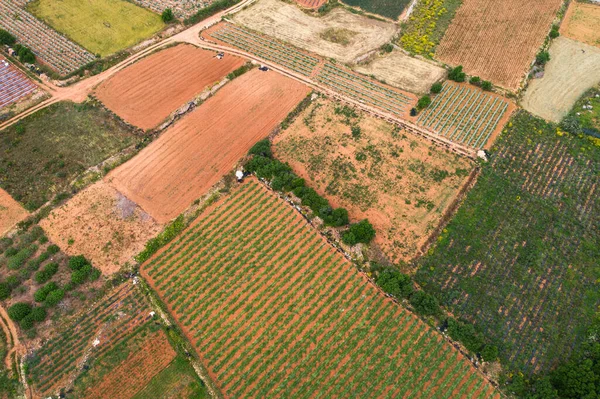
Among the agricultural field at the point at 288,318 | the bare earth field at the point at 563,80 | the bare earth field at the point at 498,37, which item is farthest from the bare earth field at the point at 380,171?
the bare earth field at the point at 498,37

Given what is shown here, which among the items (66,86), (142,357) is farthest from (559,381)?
(66,86)

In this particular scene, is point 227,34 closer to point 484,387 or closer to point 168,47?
point 168,47

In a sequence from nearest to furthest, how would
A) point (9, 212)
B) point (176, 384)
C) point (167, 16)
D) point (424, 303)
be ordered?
1. point (176, 384)
2. point (424, 303)
3. point (9, 212)
4. point (167, 16)

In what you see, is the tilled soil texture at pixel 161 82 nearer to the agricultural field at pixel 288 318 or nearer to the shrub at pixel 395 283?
the agricultural field at pixel 288 318

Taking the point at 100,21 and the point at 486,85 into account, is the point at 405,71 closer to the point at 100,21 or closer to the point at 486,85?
the point at 486,85

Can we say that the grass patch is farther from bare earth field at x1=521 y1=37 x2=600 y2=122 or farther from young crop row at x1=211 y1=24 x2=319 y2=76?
bare earth field at x1=521 y1=37 x2=600 y2=122

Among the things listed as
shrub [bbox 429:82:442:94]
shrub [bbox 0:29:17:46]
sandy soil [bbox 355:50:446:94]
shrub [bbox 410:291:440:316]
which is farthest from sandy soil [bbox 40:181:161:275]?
shrub [bbox 429:82:442:94]

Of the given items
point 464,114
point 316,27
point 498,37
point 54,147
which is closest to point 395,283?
point 464,114
